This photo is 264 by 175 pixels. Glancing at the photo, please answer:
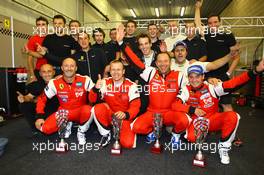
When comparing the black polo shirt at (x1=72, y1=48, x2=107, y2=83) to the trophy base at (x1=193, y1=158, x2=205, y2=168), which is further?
the black polo shirt at (x1=72, y1=48, x2=107, y2=83)

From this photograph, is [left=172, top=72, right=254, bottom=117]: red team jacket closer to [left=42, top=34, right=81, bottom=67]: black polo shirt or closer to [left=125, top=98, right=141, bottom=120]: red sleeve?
[left=125, top=98, right=141, bottom=120]: red sleeve

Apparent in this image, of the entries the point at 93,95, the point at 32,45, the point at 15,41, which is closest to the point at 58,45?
the point at 32,45

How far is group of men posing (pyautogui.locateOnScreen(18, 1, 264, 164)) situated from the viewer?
111 inches

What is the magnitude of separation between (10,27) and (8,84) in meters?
1.84

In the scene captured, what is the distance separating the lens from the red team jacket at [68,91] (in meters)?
3.21

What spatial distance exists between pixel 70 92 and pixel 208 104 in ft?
5.80

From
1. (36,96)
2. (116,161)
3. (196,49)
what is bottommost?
(116,161)

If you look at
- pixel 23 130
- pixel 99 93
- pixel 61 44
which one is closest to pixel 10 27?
pixel 61 44

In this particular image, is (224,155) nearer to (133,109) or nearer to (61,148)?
(133,109)

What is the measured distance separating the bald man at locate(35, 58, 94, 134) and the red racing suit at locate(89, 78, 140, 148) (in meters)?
0.17

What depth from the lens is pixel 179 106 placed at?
2.85 meters

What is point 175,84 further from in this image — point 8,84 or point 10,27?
point 10,27
